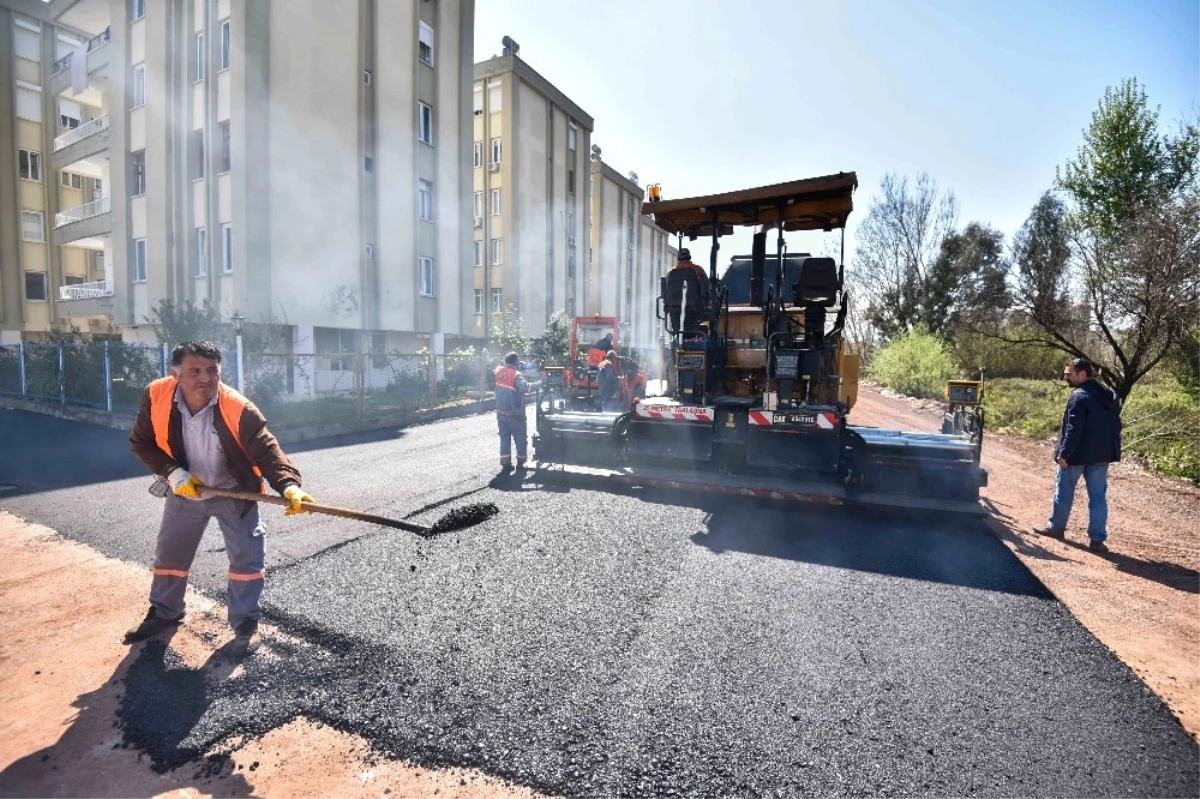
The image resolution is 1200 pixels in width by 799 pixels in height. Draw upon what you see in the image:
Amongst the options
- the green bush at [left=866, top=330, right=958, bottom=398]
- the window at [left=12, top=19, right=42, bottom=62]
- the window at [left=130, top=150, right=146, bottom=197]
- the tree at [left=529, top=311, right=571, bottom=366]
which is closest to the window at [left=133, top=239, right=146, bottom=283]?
the window at [left=130, top=150, right=146, bottom=197]

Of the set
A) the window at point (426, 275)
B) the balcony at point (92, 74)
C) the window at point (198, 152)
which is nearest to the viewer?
the window at point (198, 152)

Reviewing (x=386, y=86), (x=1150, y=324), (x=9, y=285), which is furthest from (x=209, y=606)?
(x=9, y=285)

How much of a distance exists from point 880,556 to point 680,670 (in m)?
2.57

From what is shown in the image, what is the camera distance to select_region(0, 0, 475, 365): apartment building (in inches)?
598

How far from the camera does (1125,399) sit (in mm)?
12555

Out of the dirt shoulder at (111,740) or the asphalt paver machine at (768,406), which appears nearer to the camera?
the dirt shoulder at (111,740)

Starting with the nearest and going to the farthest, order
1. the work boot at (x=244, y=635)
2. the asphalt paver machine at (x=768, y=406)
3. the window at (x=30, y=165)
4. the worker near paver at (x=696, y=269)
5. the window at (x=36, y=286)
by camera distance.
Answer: the work boot at (x=244, y=635)
the asphalt paver machine at (x=768, y=406)
the worker near paver at (x=696, y=269)
the window at (x=30, y=165)
the window at (x=36, y=286)

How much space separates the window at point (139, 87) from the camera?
56.4 feet

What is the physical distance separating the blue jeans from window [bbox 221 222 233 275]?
57.6 ft

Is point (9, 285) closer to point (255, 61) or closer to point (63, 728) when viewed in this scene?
point (255, 61)

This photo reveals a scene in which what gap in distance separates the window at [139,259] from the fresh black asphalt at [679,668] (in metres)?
15.8

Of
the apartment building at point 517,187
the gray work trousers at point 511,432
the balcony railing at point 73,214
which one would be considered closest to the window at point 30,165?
the balcony railing at point 73,214

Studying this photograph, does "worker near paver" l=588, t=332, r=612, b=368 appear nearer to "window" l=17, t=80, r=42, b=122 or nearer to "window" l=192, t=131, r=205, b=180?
"window" l=192, t=131, r=205, b=180

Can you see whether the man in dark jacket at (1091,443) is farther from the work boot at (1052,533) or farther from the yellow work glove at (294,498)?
the yellow work glove at (294,498)
